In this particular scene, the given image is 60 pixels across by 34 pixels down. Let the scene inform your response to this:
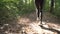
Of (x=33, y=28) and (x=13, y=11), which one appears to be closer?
(x=33, y=28)

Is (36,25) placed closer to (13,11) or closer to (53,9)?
(13,11)

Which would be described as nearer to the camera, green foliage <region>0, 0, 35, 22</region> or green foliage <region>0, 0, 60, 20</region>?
green foliage <region>0, 0, 35, 22</region>

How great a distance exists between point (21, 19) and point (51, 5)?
3366 millimetres

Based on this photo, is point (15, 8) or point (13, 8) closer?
point (13, 8)

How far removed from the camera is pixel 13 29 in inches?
257

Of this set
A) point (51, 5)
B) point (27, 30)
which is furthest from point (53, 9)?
point (27, 30)

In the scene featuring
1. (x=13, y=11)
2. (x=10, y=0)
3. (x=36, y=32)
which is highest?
(x=10, y=0)

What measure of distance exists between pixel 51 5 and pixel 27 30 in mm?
4713

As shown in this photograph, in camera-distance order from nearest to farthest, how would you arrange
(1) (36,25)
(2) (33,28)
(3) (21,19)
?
(2) (33,28)
(1) (36,25)
(3) (21,19)

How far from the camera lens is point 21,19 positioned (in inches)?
330

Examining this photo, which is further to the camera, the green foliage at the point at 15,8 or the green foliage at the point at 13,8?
the green foliage at the point at 15,8

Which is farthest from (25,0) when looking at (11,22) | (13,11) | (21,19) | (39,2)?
(39,2)

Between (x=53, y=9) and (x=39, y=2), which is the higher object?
(x=39, y=2)

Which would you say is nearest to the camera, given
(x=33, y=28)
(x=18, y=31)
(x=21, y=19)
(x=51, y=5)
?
(x=18, y=31)
